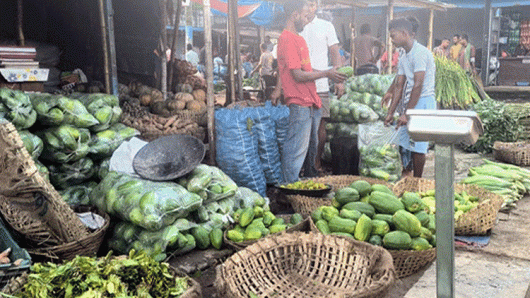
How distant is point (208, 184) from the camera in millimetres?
3936

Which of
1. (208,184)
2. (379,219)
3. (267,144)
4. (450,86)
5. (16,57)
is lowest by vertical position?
(379,219)

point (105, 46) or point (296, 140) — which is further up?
point (105, 46)

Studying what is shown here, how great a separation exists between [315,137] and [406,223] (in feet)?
7.80

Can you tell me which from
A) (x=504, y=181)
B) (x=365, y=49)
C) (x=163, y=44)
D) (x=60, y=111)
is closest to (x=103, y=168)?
(x=60, y=111)

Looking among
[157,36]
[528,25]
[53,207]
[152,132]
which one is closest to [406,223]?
[53,207]

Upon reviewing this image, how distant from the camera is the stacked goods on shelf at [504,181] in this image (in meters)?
4.61

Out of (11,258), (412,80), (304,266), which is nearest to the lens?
(11,258)

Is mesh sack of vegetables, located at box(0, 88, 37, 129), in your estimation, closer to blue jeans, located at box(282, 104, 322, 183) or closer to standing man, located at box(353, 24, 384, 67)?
blue jeans, located at box(282, 104, 322, 183)

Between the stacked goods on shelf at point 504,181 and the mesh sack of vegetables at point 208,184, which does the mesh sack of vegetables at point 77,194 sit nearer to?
the mesh sack of vegetables at point 208,184

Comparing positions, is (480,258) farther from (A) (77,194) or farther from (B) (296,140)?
(A) (77,194)

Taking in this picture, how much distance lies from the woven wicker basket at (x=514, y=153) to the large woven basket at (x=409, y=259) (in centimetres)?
390

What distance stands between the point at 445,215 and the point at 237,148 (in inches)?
133

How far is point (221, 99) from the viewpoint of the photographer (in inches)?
378

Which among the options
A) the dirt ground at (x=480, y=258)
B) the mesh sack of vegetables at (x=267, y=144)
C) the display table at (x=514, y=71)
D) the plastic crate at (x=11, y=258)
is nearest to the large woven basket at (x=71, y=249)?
the plastic crate at (x=11, y=258)
